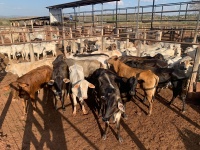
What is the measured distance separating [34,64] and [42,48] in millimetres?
5467

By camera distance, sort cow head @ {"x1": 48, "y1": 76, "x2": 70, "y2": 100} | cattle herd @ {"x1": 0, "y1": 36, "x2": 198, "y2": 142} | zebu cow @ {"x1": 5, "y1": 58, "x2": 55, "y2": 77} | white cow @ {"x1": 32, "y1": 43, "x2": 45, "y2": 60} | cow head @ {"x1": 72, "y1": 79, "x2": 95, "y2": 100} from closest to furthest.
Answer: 1. cattle herd @ {"x1": 0, "y1": 36, "x2": 198, "y2": 142}
2. cow head @ {"x1": 72, "y1": 79, "x2": 95, "y2": 100}
3. cow head @ {"x1": 48, "y1": 76, "x2": 70, "y2": 100}
4. zebu cow @ {"x1": 5, "y1": 58, "x2": 55, "y2": 77}
5. white cow @ {"x1": 32, "y1": 43, "x2": 45, "y2": 60}

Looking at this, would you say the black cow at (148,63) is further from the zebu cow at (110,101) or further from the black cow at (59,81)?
the black cow at (59,81)

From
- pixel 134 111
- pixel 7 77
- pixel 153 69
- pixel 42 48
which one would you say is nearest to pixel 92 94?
pixel 134 111

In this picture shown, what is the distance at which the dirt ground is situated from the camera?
4.74 metres

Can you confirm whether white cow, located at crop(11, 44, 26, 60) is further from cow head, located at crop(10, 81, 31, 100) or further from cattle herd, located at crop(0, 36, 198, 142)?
cow head, located at crop(10, 81, 31, 100)

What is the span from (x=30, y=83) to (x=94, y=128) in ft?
8.38

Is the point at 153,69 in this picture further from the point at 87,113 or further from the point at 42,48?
the point at 42,48

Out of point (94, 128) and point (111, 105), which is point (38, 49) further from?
point (111, 105)

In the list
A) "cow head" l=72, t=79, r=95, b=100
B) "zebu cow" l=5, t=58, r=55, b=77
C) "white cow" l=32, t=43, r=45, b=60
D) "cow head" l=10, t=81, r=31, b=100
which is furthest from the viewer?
"white cow" l=32, t=43, r=45, b=60

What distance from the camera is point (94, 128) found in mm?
5453

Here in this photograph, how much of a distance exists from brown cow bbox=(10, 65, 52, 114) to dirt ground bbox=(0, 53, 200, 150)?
69cm

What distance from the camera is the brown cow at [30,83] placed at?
5602mm

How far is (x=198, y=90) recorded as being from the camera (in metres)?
6.43

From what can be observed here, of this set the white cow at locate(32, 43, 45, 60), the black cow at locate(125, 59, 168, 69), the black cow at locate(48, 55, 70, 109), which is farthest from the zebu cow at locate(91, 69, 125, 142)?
the white cow at locate(32, 43, 45, 60)
